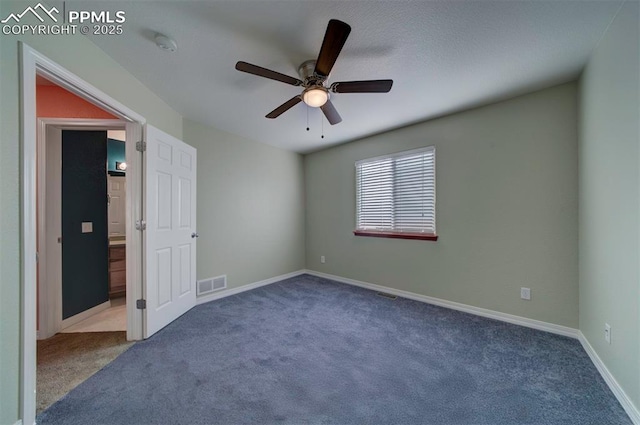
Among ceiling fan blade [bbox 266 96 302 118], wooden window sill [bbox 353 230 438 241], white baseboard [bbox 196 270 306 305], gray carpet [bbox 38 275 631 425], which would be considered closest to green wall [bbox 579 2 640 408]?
gray carpet [bbox 38 275 631 425]

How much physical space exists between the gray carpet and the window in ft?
4.11

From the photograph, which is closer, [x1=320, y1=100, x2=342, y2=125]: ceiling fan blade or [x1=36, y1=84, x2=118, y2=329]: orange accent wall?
[x1=320, y1=100, x2=342, y2=125]: ceiling fan blade

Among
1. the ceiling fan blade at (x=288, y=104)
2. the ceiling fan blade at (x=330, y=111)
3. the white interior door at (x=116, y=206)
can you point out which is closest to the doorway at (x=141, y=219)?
the ceiling fan blade at (x=288, y=104)

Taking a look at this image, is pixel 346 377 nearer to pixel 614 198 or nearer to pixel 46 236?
pixel 614 198

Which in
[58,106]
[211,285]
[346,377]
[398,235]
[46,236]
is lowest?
[346,377]

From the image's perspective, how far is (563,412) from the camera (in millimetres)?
1395

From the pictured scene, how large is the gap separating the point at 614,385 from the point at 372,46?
2.86 metres

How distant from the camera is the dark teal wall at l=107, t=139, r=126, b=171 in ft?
12.4

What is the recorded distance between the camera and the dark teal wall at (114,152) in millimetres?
3780

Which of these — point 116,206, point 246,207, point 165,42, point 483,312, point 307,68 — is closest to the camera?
point 165,42

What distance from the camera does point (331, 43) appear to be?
1.40 metres

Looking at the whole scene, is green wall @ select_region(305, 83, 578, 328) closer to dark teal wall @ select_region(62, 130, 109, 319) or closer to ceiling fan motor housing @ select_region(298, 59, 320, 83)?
ceiling fan motor housing @ select_region(298, 59, 320, 83)

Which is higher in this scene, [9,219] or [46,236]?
[9,219]

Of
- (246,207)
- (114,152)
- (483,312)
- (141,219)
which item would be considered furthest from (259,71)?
(114,152)
